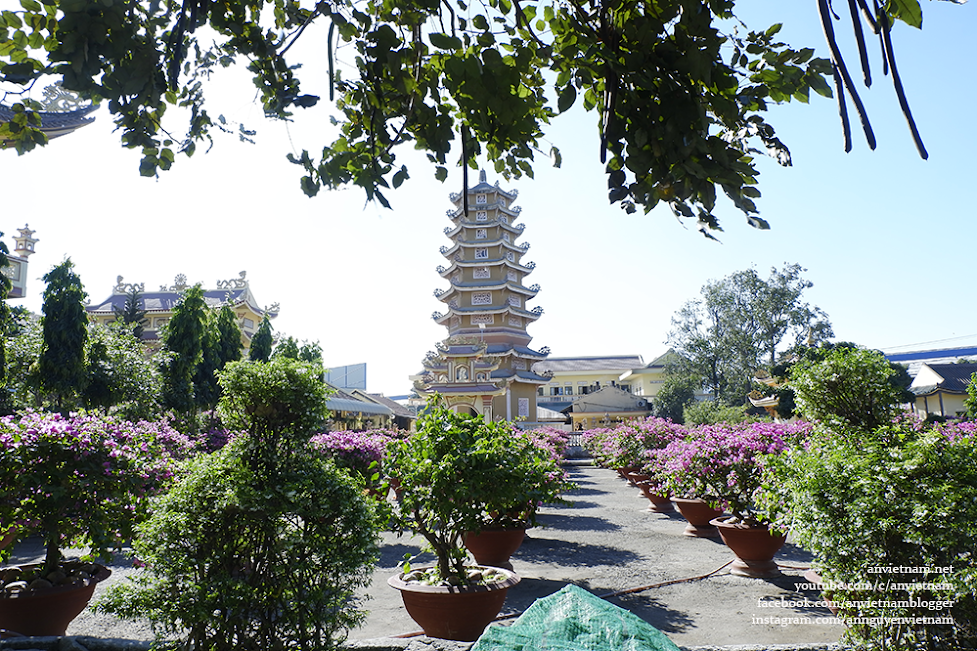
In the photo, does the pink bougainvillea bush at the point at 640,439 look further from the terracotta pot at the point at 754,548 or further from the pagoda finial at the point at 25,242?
the pagoda finial at the point at 25,242

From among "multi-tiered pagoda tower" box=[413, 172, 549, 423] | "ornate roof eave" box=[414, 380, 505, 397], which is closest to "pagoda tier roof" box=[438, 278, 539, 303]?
"multi-tiered pagoda tower" box=[413, 172, 549, 423]

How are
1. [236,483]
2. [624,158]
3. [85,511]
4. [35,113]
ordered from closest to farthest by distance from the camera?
1. [624,158]
2. [35,113]
3. [236,483]
4. [85,511]

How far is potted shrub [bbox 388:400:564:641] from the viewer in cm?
439

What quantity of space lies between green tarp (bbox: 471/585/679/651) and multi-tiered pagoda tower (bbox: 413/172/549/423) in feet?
87.8

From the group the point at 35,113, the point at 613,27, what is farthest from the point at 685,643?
the point at 35,113

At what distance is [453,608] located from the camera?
4359 mm

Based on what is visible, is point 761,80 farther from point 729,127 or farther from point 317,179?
point 317,179

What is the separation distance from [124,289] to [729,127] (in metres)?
42.6

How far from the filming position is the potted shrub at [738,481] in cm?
652

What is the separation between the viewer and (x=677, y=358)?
38125 millimetres

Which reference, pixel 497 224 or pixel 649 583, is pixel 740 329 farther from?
pixel 649 583

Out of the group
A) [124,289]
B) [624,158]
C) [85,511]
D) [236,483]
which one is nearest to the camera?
[624,158]

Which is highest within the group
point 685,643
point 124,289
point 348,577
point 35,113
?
point 124,289

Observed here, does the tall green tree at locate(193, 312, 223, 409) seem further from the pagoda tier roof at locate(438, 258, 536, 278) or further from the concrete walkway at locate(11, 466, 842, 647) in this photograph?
the pagoda tier roof at locate(438, 258, 536, 278)
